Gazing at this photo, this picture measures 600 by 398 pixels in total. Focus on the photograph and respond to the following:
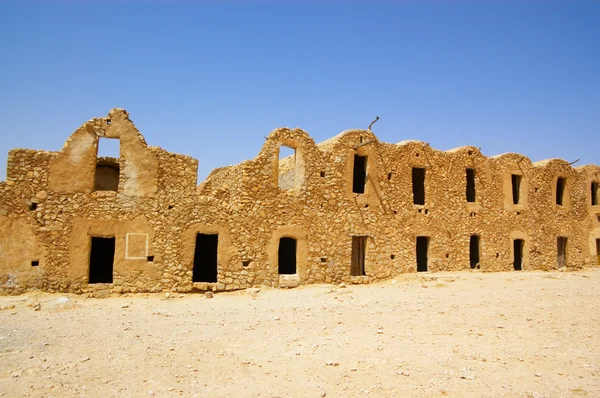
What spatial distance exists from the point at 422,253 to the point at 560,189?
29.6ft

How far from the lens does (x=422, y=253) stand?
59.8 feet

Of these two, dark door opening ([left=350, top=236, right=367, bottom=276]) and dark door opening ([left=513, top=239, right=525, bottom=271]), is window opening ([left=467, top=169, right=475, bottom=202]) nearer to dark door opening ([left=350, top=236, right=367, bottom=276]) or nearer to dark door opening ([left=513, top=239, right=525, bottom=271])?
dark door opening ([left=513, top=239, right=525, bottom=271])

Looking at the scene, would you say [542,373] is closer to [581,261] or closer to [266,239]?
[266,239]

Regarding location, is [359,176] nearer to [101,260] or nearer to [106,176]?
[106,176]

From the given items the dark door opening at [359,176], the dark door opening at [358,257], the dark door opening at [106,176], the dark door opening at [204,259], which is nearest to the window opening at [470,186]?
the dark door opening at [359,176]

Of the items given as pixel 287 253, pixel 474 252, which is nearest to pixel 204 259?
pixel 287 253

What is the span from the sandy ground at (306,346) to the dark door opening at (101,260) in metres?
4.04

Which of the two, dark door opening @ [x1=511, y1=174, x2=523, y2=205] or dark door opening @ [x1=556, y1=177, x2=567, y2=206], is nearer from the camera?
dark door opening @ [x1=511, y1=174, x2=523, y2=205]

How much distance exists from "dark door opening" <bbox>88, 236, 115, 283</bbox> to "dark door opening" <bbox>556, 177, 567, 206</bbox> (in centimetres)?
2052

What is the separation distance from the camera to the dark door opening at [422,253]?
709 inches

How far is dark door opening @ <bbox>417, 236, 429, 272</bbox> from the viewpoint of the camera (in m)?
18.0

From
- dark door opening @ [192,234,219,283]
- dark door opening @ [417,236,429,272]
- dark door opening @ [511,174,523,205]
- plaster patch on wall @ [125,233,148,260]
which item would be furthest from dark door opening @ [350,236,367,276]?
dark door opening @ [511,174,523,205]

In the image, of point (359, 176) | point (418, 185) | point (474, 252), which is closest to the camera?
point (359, 176)

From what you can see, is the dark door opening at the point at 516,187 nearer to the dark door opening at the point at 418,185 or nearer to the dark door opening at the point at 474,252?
the dark door opening at the point at 474,252
